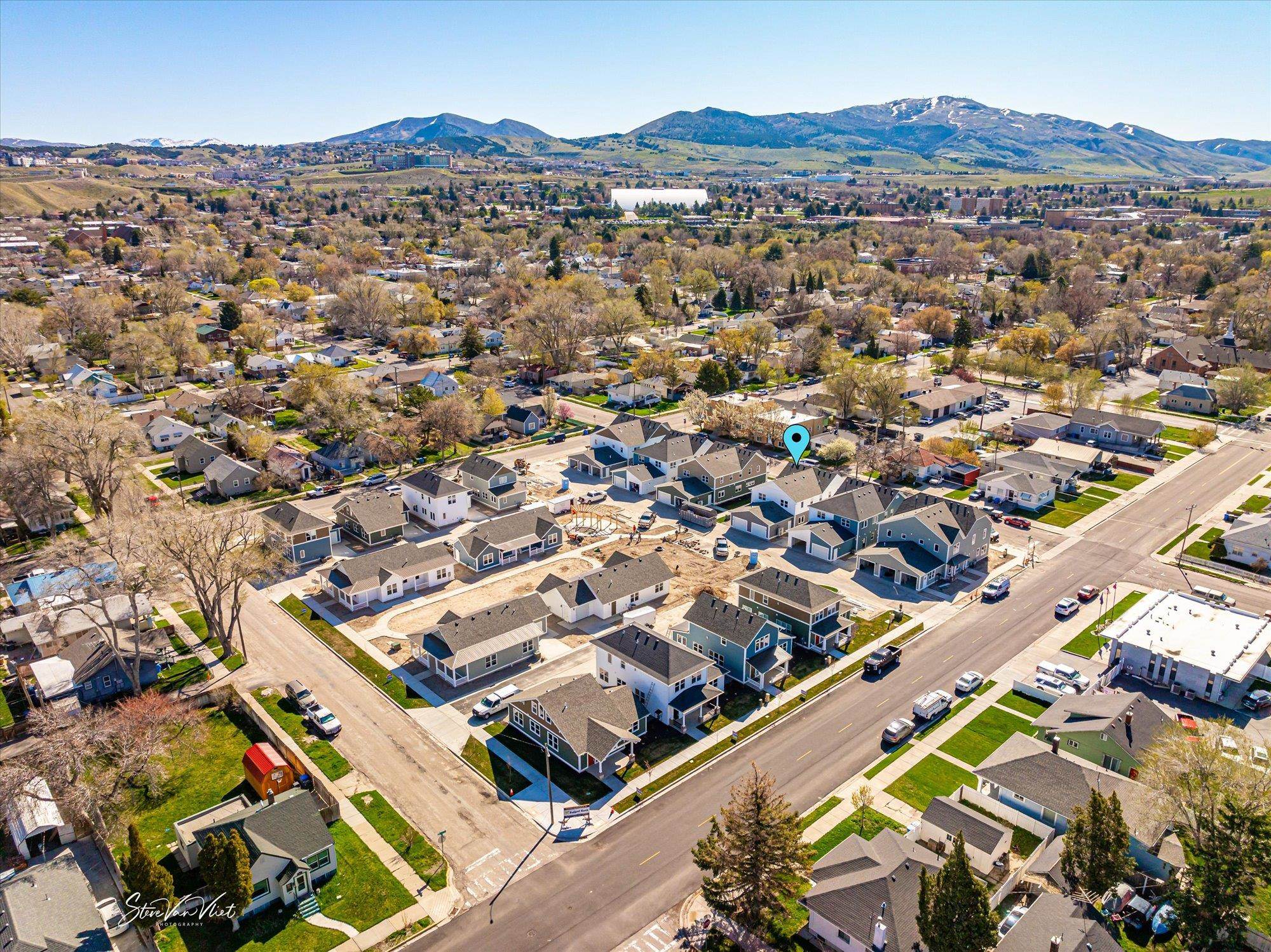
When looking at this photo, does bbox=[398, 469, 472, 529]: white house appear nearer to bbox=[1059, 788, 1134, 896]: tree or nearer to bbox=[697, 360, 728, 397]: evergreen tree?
bbox=[697, 360, 728, 397]: evergreen tree

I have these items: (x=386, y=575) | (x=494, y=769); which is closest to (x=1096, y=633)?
(x=494, y=769)

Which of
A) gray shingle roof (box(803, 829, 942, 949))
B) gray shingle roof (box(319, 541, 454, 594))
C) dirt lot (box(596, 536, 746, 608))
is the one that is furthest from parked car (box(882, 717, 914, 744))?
gray shingle roof (box(319, 541, 454, 594))

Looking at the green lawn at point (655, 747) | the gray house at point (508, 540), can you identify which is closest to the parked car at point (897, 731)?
the green lawn at point (655, 747)

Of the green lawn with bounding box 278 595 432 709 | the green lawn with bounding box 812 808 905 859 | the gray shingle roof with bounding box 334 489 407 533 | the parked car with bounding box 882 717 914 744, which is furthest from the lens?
the gray shingle roof with bounding box 334 489 407 533

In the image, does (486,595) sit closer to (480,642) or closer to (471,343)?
(480,642)

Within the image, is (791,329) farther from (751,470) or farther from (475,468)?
(475,468)
